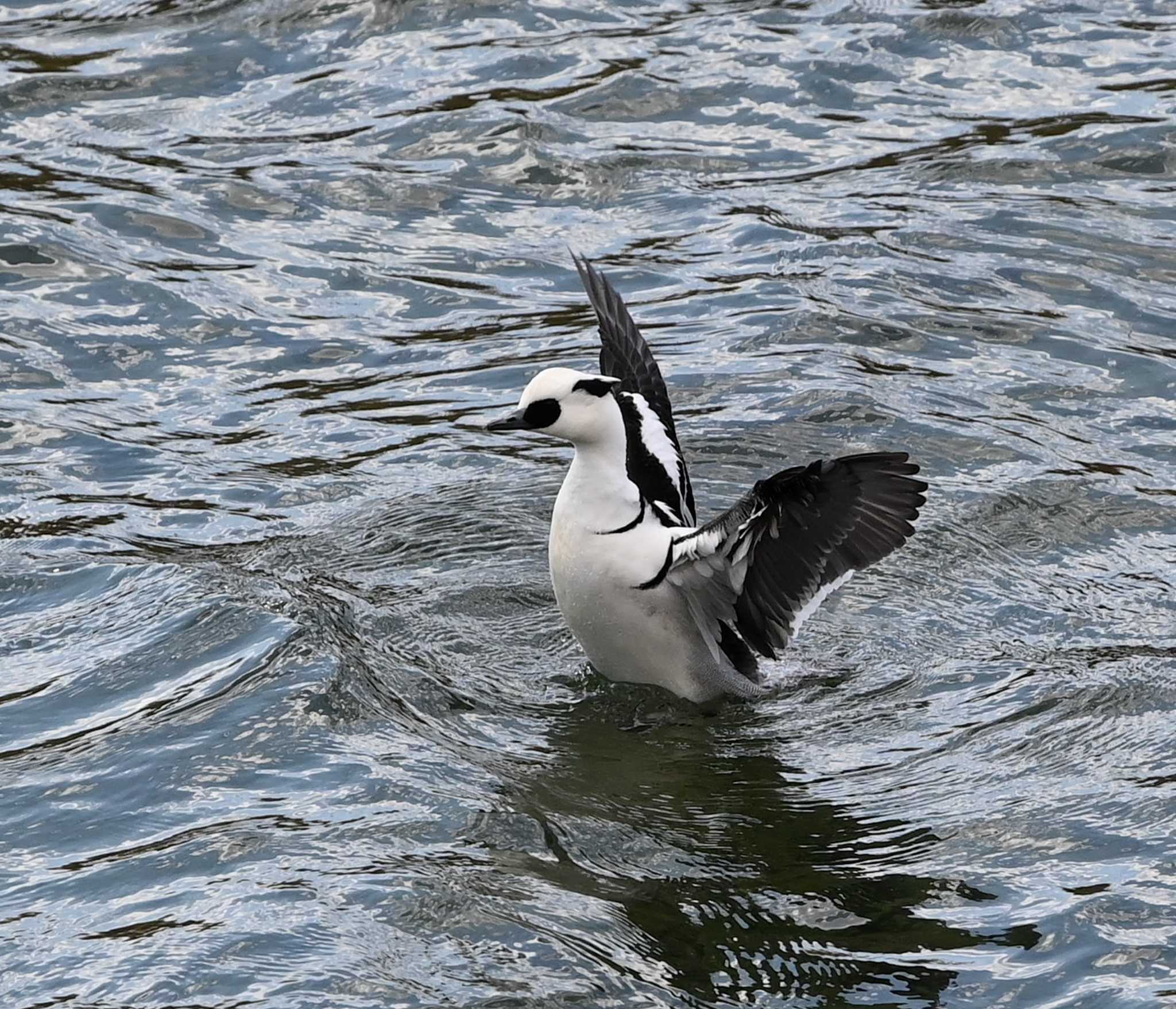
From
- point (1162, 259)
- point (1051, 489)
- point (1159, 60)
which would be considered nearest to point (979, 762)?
point (1051, 489)

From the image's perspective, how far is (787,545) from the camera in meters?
6.40

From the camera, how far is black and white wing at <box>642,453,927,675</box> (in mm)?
6043

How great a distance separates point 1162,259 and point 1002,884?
5.77 m

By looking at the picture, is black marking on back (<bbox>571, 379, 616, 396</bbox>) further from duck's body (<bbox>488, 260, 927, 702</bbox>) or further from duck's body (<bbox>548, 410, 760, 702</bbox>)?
duck's body (<bbox>548, 410, 760, 702</bbox>)

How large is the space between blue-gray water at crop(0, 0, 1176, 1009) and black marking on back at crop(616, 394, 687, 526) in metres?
0.64

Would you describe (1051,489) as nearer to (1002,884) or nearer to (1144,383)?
(1144,383)

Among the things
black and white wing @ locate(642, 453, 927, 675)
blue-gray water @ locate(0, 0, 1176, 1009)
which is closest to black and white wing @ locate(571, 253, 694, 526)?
black and white wing @ locate(642, 453, 927, 675)

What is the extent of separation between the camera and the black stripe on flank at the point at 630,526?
22.4 feet

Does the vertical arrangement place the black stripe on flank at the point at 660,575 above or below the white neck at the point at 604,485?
below

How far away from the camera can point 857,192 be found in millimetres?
11109

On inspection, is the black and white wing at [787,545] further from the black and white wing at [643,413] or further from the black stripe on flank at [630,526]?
the black and white wing at [643,413]

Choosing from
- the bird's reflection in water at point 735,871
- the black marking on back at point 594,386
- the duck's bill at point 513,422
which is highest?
the black marking on back at point 594,386

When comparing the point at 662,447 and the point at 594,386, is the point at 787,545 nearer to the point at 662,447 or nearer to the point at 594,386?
the point at 594,386

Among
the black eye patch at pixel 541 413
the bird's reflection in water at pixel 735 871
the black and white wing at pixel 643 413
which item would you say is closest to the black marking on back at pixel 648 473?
the black and white wing at pixel 643 413
